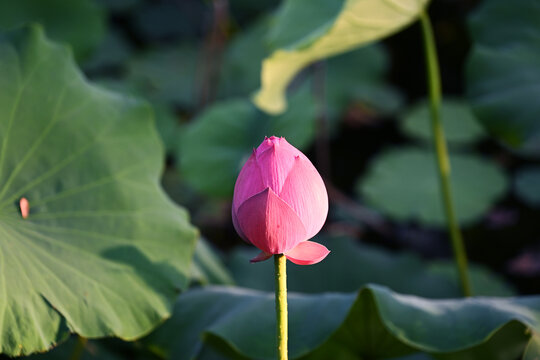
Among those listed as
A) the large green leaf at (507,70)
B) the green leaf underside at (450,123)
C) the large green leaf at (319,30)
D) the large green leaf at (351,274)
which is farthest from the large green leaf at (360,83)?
the large green leaf at (319,30)

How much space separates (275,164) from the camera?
0.59 meters

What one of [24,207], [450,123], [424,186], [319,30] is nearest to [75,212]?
[24,207]

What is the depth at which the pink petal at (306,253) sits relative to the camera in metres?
0.62

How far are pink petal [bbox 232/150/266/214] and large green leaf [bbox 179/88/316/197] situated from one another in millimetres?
1264

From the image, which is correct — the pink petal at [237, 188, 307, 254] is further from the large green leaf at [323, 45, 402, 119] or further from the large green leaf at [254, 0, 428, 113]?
the large green leaf at [323, 45, 402, 119]

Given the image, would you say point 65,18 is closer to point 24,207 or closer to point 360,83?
point 360,83

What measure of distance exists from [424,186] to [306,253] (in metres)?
2.04

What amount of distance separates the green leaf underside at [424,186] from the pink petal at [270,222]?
185 centimetres

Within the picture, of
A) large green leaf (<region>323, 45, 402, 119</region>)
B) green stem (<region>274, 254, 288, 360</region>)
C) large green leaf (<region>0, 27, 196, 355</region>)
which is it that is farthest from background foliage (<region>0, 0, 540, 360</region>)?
large green leaf (<region>323, 45, 402, 119</region>)

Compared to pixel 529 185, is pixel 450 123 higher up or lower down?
higher up

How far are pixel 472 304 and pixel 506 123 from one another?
51cm

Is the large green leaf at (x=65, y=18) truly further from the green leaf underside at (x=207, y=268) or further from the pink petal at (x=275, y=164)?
the pink petal at (x=275, y=164)

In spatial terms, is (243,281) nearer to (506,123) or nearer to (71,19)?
(506,123)

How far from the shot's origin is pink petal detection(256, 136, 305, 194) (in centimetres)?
59
